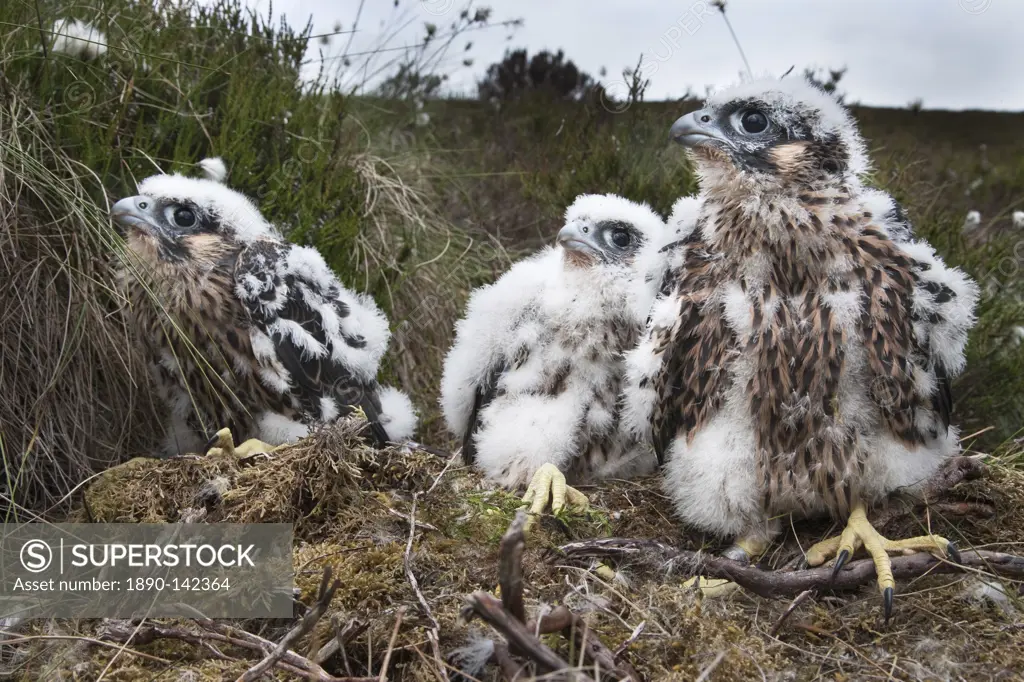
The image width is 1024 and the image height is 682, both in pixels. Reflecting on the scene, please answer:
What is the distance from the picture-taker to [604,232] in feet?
10.6

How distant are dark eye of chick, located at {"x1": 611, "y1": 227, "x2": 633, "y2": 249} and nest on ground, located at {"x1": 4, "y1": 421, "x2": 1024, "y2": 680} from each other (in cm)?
103

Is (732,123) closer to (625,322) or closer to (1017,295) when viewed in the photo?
(625,322)

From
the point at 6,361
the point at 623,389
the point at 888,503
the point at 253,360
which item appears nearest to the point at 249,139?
the point at 253,360

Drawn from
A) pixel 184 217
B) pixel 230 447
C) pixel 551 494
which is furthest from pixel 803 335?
pixel 184 217

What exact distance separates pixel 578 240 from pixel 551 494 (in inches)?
37.7

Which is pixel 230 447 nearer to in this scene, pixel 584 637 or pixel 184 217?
pixel 184 217

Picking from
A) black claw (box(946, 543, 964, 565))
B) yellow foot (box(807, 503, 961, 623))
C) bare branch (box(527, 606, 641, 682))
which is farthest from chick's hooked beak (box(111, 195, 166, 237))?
black claw (box(946, 543, 964, 565))

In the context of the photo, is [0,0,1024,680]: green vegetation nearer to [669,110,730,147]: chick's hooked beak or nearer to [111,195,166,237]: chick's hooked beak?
[111,195,166,237]: chick's hooked beak

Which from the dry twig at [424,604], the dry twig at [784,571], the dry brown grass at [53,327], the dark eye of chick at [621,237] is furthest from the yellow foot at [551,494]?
the dry brown grass at [53,327]

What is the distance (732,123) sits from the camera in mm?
2596

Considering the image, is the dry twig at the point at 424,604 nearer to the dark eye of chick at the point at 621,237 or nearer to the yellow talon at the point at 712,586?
the yellow talon at the point at 712,586

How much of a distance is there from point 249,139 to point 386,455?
6.50ft

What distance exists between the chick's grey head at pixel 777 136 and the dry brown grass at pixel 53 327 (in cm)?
216

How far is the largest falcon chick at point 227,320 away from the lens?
3.31m
